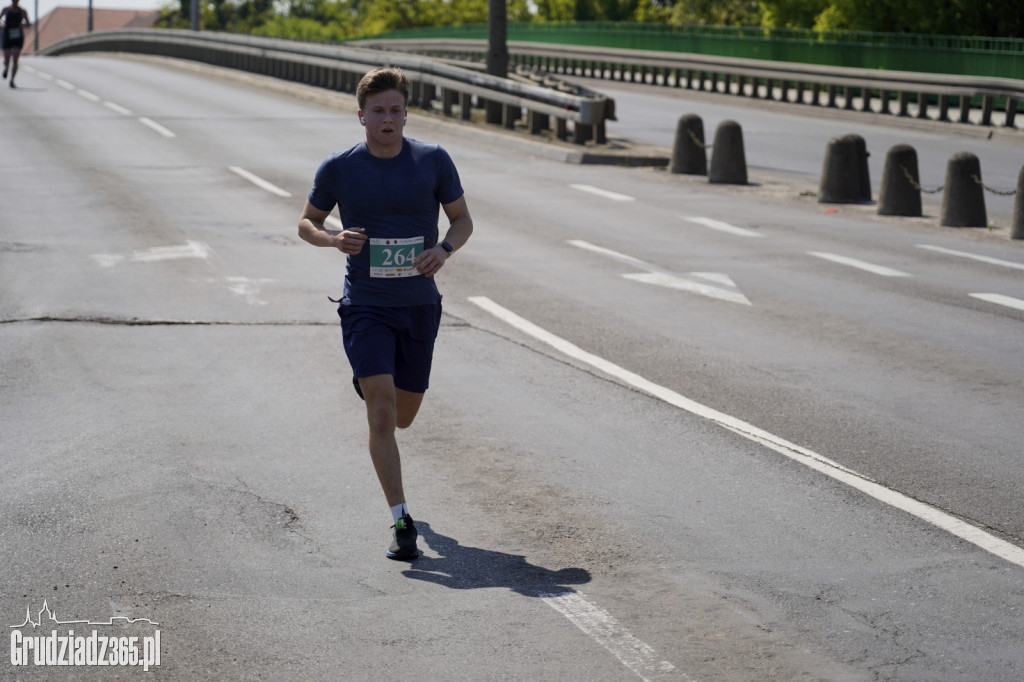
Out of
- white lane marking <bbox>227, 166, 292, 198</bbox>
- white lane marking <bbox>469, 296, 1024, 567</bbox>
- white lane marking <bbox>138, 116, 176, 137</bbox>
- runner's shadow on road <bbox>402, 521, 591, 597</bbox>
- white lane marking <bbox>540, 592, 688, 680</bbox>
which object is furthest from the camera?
white lane marking <bbox>138, 116, 176, 137</bbox>

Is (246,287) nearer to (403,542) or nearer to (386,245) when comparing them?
(386,245)

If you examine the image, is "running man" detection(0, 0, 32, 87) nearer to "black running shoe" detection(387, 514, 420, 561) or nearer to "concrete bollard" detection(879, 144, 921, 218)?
"concrete bollard" detection(879, 144, 921, 218)

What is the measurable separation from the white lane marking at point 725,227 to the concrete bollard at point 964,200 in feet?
8.37

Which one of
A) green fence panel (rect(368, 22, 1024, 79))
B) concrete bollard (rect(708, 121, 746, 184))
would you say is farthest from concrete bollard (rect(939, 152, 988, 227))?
green fence panel (rect(368, 22, 1024, 79))

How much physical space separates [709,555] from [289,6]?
168 metres

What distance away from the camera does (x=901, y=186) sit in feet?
55.6

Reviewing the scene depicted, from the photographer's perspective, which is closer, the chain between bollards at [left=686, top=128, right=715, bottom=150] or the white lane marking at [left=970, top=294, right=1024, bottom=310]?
the white lane marking at [left=970, top=294, right=1024, bottom=310]

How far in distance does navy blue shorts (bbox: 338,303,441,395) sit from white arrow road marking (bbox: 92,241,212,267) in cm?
705

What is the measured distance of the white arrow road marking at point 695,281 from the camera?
11656mm

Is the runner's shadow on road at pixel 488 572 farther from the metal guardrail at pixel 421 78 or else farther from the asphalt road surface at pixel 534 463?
the metal guardrail at pixel 421 78

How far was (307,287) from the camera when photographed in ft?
37.8

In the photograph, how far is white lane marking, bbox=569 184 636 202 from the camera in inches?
714

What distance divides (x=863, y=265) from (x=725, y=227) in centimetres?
260

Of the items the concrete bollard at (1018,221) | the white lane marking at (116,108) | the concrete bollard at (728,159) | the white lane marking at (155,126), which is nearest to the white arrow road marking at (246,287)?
the concrete bollard at (1018,221)
